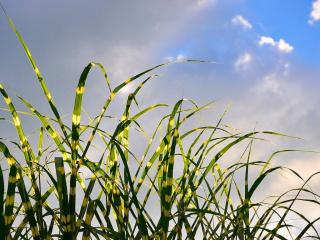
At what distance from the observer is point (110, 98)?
5.31 ft

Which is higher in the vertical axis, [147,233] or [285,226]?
[285,226]

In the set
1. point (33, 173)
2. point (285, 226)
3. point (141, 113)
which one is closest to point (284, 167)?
point (285, 226)

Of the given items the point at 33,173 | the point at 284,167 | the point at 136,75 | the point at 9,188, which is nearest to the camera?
the point at 9,188

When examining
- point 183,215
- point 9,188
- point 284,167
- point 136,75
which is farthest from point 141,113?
point 9,188

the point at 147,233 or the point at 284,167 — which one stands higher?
the point at 284,167

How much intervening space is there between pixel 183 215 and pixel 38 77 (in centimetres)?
66

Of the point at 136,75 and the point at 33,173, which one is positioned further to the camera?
the point at 136,75

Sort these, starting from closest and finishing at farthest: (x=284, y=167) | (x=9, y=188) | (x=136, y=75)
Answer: (x=9, y=188), (x=136, y=75), (x=284, y=167)

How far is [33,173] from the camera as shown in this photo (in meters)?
1.54

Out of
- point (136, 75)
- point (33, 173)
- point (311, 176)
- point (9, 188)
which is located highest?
point (136, 75)

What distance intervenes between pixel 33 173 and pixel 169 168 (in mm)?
432

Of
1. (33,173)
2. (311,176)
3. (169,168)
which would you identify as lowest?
(33,173)

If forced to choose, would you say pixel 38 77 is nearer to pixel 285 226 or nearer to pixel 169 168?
pixel 169 168

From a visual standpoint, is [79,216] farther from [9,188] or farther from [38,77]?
[38,77]
